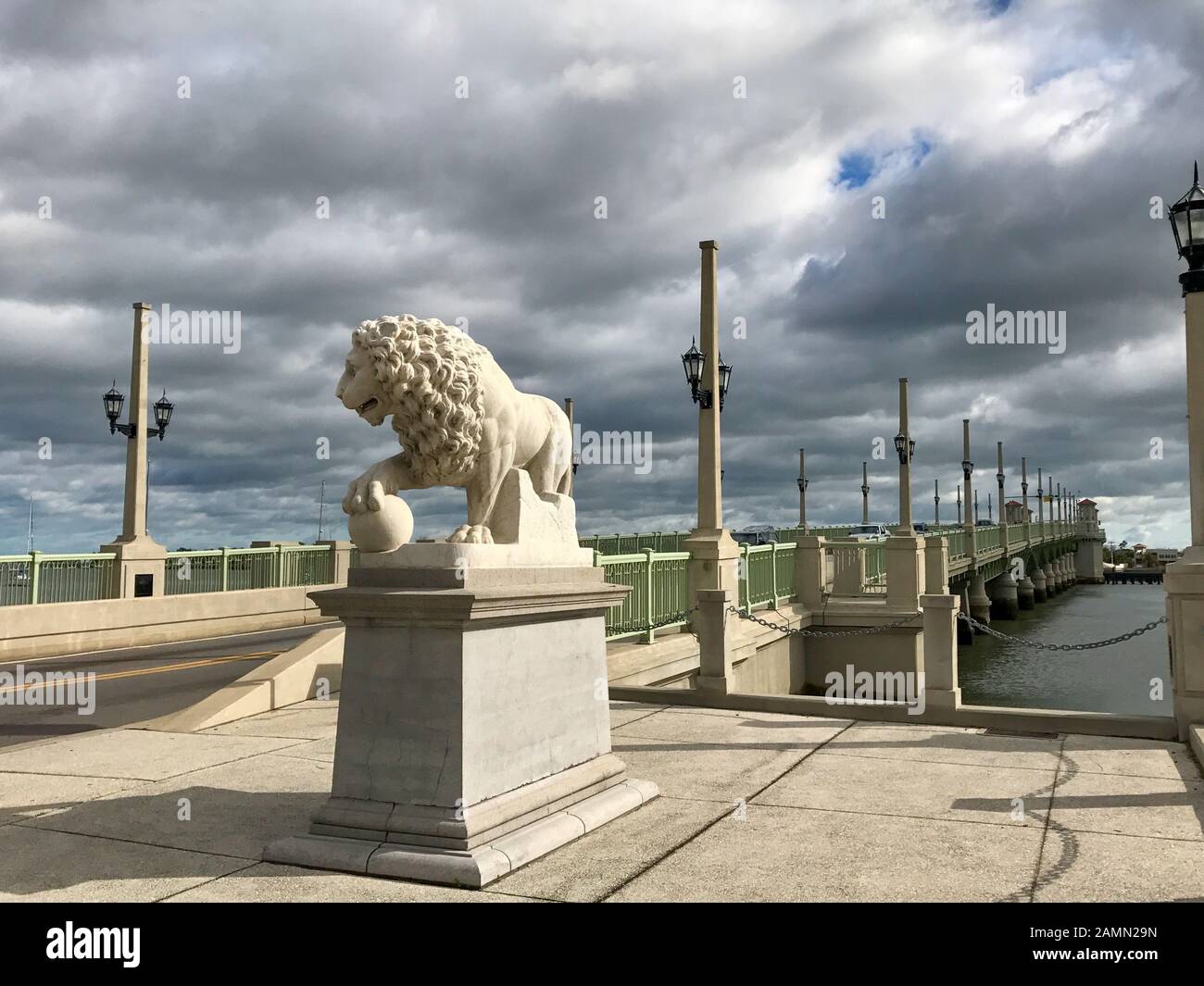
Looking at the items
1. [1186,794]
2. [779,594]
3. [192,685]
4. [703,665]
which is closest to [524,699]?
[1186,794]

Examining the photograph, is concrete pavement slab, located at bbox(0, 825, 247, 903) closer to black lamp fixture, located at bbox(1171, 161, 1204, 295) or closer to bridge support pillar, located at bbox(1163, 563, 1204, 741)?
bridge support pillar, located at bbox(1163, 563, 1204, 741)

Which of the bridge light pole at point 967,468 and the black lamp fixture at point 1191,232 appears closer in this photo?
the black lamp fixture at point 1191,232

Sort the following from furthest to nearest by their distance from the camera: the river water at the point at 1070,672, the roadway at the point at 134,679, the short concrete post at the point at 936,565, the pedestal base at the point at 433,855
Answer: the river water at the point at 1070,672 < the short concrete post at the point at 936,565 < the roadway at the point at 134,679 < the pedestal base at the point at 433,855

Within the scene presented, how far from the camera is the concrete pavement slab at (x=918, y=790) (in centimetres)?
628

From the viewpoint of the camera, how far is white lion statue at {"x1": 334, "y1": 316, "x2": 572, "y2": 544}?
570 cm

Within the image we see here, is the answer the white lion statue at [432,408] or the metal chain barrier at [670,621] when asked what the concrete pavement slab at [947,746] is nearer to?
the white lion statue at [432,408]

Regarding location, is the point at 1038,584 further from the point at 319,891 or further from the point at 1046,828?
the point at 319,891

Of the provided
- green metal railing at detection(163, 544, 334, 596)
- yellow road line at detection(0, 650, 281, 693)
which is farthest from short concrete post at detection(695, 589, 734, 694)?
green metal railing at detection(163, 544, 334, 596)

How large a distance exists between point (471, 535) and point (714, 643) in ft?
19.3

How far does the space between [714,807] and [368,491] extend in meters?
3.19

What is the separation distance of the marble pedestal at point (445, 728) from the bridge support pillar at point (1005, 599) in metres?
57.5

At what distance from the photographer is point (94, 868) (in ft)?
16.8

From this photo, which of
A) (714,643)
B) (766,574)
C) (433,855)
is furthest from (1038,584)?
(433,855)

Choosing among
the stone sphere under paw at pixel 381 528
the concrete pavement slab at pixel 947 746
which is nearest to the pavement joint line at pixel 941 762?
the concrete pavement slab at pixel 947 746
